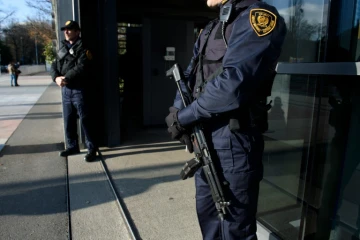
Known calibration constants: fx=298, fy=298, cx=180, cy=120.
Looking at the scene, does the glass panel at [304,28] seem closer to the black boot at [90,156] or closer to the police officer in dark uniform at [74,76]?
the police officer in dark uniform at [74,76]

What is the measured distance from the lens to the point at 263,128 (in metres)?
1.70

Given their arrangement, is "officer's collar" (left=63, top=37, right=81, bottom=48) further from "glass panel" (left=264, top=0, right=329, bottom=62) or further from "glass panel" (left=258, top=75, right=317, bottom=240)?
"glass panel" (left=258, top=75, right=317, bottom=240)

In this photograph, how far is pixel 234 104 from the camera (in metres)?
1.47

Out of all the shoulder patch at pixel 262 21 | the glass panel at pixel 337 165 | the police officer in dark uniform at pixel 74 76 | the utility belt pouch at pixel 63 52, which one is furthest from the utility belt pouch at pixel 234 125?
the utility belt pouch at pixel 63 52

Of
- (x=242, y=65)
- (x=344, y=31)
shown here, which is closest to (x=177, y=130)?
(x=242, y=65)

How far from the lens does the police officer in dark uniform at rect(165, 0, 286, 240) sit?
1.42 metres

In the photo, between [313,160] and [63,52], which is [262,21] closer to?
[313,160]

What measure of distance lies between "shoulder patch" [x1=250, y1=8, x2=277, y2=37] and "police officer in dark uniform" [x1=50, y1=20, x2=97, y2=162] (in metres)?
3.19

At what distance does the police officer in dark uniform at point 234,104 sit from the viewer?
1.42 m

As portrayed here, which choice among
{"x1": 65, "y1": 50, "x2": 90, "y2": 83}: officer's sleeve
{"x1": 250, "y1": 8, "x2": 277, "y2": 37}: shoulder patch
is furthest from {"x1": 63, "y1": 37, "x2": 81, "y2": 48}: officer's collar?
{"x1": 250, "y1": 8, "x2": 277, "y2": 37}: shoulder patch

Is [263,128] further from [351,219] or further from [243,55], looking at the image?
[351,219]

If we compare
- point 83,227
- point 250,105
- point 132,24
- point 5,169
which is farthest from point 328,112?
point 132,24

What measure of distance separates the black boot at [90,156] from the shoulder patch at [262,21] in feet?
11.7

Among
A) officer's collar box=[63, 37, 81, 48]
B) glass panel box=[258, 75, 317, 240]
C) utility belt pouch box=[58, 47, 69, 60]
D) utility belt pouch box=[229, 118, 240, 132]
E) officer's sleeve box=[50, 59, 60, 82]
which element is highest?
officer's collar box=[63, 37, 81, 48]
